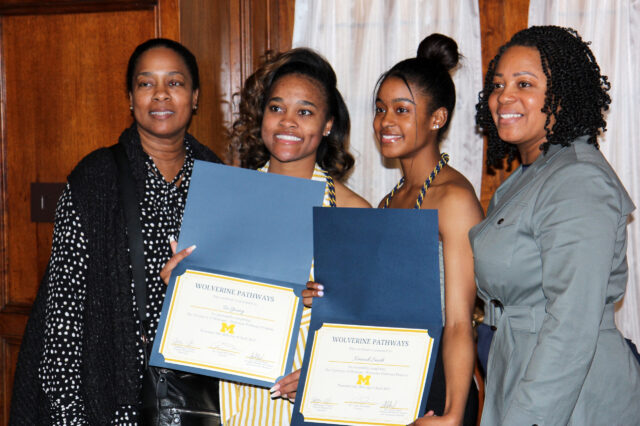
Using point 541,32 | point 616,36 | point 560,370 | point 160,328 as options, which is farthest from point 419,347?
point 616,36

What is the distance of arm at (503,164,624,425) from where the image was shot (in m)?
1.35

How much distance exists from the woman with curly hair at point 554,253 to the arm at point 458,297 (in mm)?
59

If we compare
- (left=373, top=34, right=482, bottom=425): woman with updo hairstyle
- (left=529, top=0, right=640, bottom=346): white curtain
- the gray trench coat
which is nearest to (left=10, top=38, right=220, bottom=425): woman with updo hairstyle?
(left=373, top=34, right=482, bottom=425): woman with updo hairstyle

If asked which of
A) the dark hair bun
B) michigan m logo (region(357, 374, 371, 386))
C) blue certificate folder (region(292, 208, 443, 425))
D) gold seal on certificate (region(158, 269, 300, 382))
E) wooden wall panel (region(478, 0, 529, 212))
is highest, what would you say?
wooden wall panel (region(478, 0, 529, 212))

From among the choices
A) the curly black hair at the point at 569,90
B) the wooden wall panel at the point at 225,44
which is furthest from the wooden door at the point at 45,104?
the curly black hair at the point at 569,90

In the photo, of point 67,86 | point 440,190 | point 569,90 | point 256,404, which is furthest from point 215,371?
point 67,86

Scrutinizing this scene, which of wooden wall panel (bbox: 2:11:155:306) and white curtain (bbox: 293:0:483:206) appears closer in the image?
wooden wall panel (bbox: 2:11:155:306)

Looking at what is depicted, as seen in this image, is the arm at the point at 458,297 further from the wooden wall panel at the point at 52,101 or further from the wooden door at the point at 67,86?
the wooden wall panel at the point at 52,101

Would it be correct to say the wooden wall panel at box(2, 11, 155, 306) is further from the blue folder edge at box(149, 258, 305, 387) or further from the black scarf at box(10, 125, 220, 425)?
the blue folder edge at box(149, 258, 305, 387)

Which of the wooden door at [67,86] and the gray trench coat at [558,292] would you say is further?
the wooden door at [67,86]

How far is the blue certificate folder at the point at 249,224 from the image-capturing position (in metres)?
1.70

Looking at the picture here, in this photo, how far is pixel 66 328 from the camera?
69.9 inches

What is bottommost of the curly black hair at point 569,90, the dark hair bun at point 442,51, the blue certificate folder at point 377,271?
the blue certificate folder at point 377,271

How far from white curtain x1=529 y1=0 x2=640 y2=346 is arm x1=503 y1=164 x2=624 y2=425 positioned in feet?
4.43
